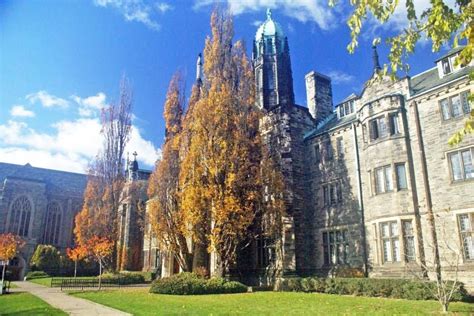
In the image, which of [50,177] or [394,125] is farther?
[50,177]

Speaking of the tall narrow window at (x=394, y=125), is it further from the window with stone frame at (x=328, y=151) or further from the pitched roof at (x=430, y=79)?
the window with stone frame at (x=328, y=151)

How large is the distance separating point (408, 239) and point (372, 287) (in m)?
3.33

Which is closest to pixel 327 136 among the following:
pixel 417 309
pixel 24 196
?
pixel 417 309

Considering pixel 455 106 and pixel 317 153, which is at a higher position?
→ pixel 455 106

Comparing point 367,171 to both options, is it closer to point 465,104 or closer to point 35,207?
point 465,104

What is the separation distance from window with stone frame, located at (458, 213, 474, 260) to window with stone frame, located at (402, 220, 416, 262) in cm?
226

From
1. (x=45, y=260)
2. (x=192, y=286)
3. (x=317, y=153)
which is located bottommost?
(x=192, y=286)

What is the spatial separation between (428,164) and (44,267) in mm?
44397

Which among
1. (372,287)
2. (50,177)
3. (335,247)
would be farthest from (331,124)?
(50,177)

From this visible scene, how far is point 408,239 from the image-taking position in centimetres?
1909

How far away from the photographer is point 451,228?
17.6 meters

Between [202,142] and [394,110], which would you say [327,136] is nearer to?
[394,110]

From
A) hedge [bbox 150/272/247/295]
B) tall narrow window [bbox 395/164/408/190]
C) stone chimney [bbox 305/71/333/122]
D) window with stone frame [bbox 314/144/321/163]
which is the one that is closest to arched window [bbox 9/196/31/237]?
hedge [bbox 150/272/247/295]

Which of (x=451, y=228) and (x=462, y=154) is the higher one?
(x=462, y=154)
